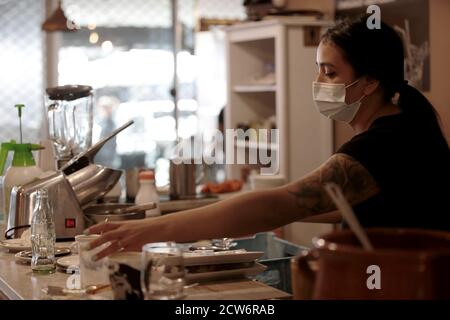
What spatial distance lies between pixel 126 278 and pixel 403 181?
26.7 inches

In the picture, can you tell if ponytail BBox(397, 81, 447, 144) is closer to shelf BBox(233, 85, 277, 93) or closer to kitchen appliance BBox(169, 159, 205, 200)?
kitchen appliance BBox(169, 159, 205, 200)

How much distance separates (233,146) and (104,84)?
58.7 inches

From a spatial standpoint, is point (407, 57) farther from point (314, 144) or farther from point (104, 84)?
point (104, 84)

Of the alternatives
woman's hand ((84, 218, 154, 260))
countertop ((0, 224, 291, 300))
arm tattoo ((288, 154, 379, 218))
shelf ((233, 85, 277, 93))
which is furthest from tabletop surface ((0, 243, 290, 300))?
shelf ((233, 85, 277, 93))

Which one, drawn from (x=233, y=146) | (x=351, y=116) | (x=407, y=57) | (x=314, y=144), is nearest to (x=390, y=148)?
(x=351, y=116)

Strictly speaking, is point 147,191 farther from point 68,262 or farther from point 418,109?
point 418,109

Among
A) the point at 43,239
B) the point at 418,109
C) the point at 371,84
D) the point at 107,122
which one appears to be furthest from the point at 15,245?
the point at 107,122

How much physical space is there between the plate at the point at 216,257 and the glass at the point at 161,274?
0.38 meters

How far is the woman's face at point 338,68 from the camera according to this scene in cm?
225

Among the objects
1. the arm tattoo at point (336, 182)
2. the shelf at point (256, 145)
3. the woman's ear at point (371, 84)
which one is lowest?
the shelf at point (256, 145)

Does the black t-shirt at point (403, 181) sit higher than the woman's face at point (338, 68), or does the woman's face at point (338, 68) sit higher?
the woman's face at point (338, 68)

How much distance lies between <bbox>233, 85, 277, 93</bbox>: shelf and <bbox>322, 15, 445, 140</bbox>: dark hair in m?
3.06

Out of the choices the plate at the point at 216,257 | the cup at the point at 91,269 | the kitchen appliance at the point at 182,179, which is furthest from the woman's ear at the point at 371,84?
the kitchen appliance at the point at 182,179

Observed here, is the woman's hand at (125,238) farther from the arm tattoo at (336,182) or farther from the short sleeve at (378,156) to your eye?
the short sleeve at (378,156)
